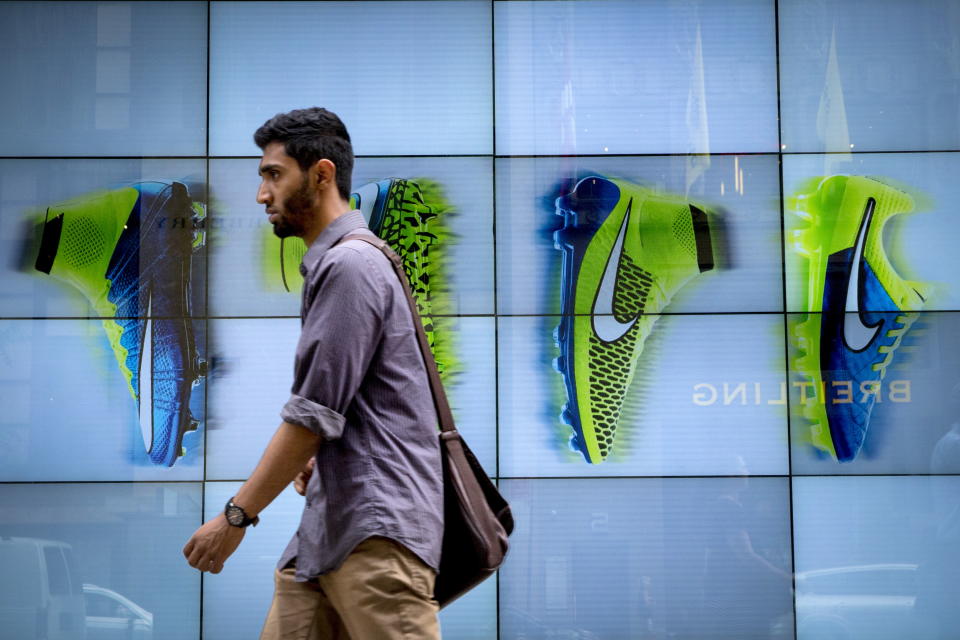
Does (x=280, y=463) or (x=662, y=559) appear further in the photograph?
(x=662, y=559)

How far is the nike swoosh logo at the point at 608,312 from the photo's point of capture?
5676 millimetres

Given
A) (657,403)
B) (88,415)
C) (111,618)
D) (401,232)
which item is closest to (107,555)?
(111,618)

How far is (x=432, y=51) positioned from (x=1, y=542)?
3.43 meters

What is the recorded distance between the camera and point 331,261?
2.45m

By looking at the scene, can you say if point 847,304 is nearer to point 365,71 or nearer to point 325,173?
point 365,71

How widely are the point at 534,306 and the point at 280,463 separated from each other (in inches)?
133

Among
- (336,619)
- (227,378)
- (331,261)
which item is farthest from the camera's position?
(227,378)

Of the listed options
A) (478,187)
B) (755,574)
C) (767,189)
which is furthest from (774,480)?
(478,187)

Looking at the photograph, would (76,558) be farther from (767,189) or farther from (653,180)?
(767,189)

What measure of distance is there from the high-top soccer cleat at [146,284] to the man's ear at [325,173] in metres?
3.17

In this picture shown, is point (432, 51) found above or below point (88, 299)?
above

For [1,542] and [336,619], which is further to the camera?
[1,542]

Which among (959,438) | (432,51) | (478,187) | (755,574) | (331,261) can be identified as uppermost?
(432,51)

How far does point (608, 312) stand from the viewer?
18.6ft
